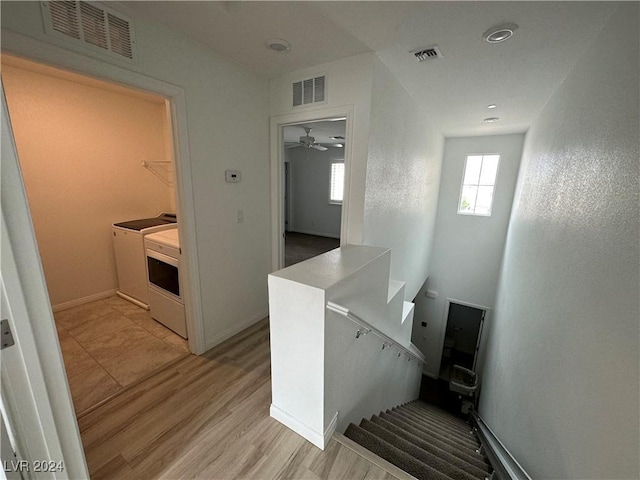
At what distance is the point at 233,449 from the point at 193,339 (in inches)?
42.7

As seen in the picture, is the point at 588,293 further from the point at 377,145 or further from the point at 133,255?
the point at 133,255

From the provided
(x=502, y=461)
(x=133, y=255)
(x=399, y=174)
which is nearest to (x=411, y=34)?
(x=399, y=174)

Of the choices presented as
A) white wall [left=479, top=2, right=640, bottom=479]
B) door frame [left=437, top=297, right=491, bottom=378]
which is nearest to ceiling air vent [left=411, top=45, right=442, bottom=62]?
white wall [left=479, top=2, right=640, bottom=479]

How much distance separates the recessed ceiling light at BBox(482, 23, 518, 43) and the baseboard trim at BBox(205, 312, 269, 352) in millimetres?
3162

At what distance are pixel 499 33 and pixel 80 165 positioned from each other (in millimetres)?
4357

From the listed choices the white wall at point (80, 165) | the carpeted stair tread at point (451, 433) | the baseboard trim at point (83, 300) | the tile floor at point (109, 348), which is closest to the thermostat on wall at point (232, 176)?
the tile floor at point (109, 348)

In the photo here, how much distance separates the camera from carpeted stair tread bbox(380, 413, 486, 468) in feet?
7.37

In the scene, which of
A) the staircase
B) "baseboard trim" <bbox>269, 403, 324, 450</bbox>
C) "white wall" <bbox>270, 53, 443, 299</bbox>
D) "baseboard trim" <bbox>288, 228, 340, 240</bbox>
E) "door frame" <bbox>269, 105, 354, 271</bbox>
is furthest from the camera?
"baseboard trim" <bbox>288, 228, 340, 240</bbox>

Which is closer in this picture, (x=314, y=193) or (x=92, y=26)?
(x=92, y=26)

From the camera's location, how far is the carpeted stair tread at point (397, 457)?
63.0 inches

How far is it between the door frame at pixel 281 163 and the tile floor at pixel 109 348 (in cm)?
138

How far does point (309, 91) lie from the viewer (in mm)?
2395

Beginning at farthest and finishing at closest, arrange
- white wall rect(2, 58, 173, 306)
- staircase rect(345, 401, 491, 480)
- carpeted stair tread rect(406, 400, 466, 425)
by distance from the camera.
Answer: carpeted stair tread rect(406, 400, 466, 425) < white wall rect(2, 58, 173, 306) < staircase rect(345, 401, 491, 480)

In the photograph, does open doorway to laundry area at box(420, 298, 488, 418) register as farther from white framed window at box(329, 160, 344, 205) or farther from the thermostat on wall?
the thermostat on wall
